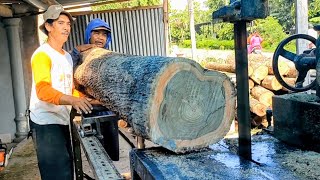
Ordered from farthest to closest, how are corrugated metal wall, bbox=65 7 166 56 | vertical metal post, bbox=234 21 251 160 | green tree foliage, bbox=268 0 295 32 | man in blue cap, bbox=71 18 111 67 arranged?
green tree foliage, bbox=268 0 295 32 → corrugated metal wall, bbox=65 7 166 56 → man in blue cap, bbox=71 18 111 67 → vertical metal post, bbox=234 21 251 160

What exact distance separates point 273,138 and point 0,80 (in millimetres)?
5991

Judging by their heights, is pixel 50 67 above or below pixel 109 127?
above

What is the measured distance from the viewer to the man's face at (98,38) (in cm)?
422

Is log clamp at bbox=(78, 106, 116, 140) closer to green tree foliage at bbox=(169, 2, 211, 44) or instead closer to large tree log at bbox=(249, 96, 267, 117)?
large tree log at bbox=(249, 96, 267, 117)

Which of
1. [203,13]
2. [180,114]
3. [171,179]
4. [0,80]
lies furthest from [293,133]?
[203,13]

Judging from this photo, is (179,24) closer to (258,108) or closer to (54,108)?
(258,108)

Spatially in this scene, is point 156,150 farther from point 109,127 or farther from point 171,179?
point 109,127

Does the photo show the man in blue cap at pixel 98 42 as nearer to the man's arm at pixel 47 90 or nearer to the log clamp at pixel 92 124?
the log clamp at pixel 92 124

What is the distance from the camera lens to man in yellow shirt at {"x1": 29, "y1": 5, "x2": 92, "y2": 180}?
310 centimetres

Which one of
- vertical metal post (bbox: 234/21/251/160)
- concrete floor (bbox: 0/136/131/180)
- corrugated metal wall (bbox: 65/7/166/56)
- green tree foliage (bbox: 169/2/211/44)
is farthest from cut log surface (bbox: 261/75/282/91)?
green tree foliage (bbox: 169/2/211/44)

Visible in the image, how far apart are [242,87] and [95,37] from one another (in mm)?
2451

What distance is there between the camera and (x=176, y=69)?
2.20 meters

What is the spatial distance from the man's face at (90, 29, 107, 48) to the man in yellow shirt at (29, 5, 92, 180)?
0.92 m

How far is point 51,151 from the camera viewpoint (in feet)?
10.8
